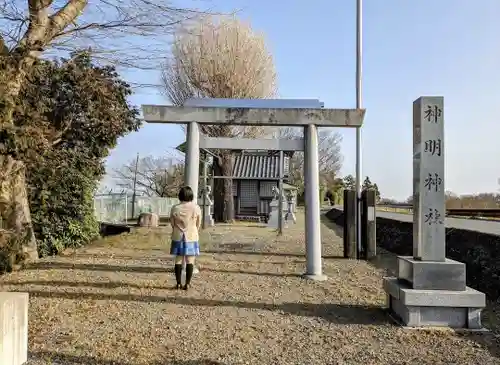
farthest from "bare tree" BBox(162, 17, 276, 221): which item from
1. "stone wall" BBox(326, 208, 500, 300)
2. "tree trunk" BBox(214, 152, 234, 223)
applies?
"stone wall" BBox(326, 208, 500, 300)

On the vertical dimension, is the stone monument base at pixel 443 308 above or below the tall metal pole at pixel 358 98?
below

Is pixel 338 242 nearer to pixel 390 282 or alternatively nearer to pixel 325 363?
pixel 390 282

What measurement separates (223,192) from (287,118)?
58.1ft

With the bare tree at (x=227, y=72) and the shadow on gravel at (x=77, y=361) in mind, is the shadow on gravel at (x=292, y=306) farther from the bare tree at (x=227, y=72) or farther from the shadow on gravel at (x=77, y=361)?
the bare tree at (x=227, y=72)

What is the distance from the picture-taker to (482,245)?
29.2 ft

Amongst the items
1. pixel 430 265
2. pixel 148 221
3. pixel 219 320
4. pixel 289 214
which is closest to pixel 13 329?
pixel 219 320

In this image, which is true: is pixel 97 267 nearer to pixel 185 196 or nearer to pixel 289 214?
pixel 185 196

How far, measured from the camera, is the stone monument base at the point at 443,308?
5418 millimetres

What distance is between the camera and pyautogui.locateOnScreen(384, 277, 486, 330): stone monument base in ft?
17.8

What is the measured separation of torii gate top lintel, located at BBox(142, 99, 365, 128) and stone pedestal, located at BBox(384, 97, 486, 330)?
88.9 inches

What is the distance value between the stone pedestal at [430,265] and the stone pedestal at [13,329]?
12.9 ft

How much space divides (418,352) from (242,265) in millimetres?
5705

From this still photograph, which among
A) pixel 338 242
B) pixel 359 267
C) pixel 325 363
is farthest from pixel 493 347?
pixel 338 242

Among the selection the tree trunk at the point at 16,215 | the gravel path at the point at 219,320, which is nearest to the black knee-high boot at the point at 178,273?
the gravel path at the point at 219,320
